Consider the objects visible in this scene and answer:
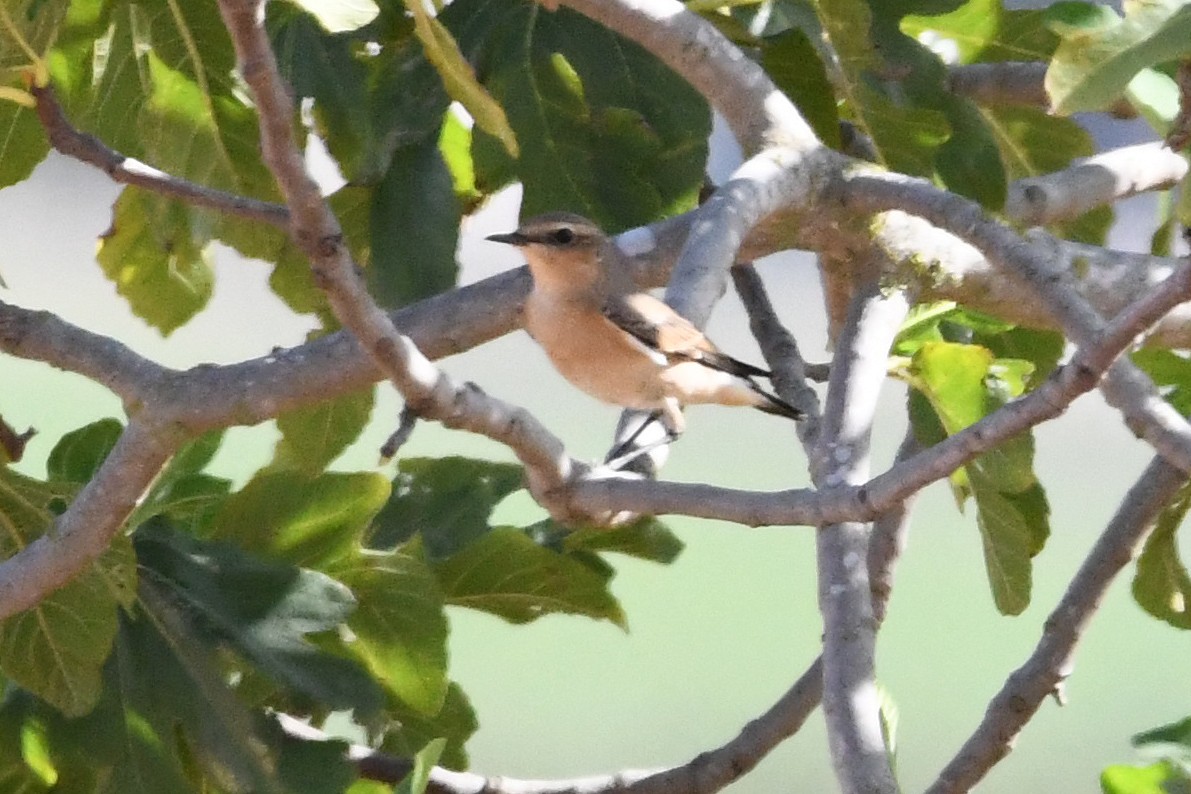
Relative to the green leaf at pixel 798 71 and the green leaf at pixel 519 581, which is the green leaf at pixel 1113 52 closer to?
the green leaf at pixel 798 71

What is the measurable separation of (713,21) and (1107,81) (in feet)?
2.58

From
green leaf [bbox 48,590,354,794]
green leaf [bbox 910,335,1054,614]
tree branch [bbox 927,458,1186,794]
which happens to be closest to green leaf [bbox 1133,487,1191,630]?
tree branch [bbox 927,458,1186,794]

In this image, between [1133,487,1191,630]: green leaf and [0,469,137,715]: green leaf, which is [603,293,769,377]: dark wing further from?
[0,469,137,715]: green leaf

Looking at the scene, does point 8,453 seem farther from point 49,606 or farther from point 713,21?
point 713,21

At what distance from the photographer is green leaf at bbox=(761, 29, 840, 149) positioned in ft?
5.64

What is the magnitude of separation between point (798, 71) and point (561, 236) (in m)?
0.36

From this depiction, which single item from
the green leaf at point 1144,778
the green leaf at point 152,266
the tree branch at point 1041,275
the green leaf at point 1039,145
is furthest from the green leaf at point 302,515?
the green leaf at point 1039,145

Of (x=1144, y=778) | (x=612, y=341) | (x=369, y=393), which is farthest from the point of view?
(x=612, y=341)

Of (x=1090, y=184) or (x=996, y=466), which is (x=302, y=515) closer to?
(x=996, y=466)

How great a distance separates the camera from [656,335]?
1.84 m

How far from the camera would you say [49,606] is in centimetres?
132

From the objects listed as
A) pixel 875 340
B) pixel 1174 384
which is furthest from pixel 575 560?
pixel 1174 384

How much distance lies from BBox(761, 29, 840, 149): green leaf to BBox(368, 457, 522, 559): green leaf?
0.59 meters

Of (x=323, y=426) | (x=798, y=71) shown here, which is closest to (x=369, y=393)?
(x=323, y=426)
